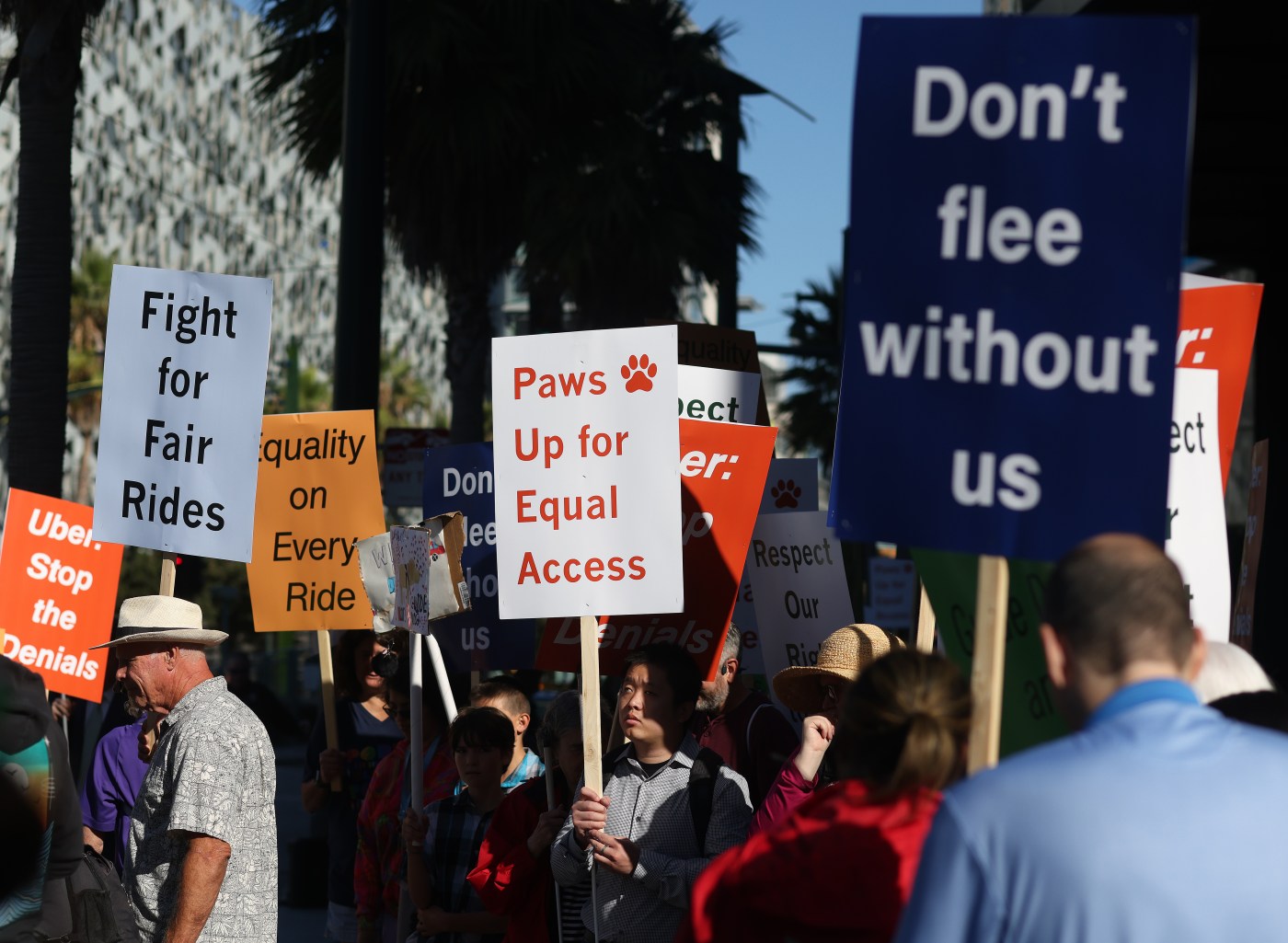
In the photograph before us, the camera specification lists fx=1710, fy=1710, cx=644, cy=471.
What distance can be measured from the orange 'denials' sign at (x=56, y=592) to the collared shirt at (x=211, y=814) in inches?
114

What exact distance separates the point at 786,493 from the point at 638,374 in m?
2.97

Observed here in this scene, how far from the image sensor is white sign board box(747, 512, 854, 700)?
674cm

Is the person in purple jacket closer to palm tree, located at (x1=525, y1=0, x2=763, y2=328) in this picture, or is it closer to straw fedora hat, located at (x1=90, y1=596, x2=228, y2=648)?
straw fedora hat, located at (x1=90, y1=596, x2=228, y2=648)

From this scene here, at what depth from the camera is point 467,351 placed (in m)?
17.1

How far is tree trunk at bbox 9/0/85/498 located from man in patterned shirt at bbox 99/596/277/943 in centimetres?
738

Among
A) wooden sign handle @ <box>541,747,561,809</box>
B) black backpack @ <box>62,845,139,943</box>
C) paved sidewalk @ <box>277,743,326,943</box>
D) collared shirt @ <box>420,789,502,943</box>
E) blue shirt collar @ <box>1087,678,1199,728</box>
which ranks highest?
blue shirt collar @ <box>1087,678,1199,728</box>

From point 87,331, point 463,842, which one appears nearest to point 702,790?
point 463,842

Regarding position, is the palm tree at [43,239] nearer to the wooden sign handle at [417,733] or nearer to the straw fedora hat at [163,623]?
the wooden sign handle at [417,733]

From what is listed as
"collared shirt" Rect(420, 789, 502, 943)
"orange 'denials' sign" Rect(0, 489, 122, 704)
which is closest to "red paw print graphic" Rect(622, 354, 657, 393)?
"collared shirt" Rect(420, 789, 502, 943)

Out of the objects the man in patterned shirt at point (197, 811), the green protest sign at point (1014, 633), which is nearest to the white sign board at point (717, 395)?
the man in patterned shirt at point (197, 811)

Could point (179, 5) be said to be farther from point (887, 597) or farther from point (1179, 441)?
point (1179, 441)

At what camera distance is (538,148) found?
56.0 ft

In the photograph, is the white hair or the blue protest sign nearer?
the white hair

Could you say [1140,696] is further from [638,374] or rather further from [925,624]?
[638,374]
